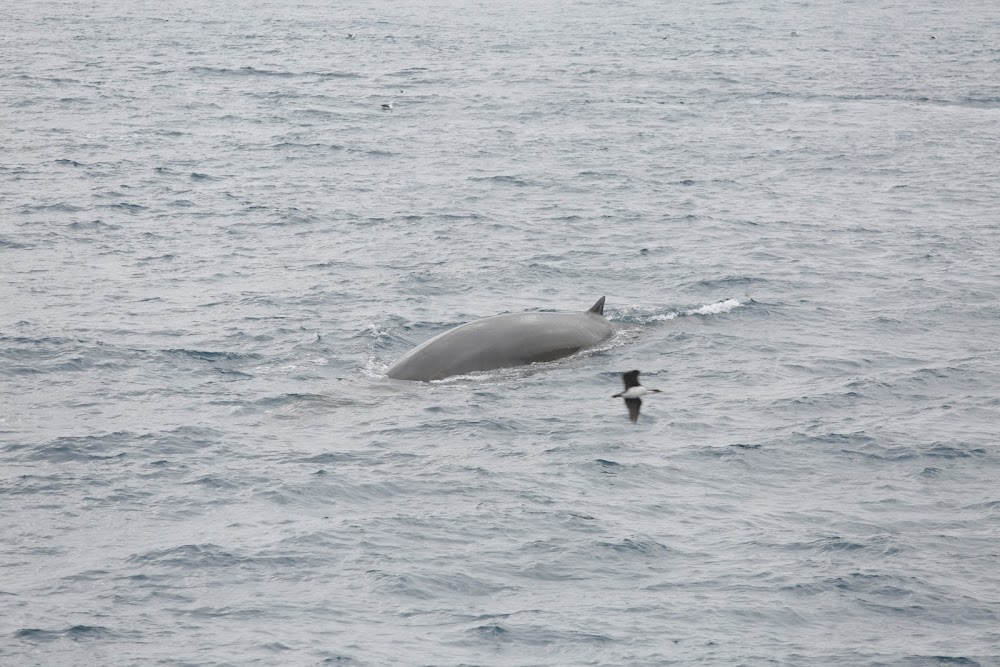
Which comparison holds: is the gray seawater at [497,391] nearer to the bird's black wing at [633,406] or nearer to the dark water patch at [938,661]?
the dark water patch at [938,661]

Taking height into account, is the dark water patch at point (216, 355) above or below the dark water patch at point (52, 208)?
below

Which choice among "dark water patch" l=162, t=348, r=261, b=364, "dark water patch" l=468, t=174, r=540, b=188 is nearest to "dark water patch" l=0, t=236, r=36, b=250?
"dark water patch" l=162, t=348, r=261, b=364

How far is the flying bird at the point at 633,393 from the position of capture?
19.0 metres

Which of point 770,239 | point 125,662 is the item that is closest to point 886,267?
point 770,239

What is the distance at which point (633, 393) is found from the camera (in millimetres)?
19484

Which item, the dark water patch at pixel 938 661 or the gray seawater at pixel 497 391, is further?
the gray seawater at pixel 497 391

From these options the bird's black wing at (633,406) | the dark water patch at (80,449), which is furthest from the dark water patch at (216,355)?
the bird's black wing at (633,406)

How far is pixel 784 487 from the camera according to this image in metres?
17.1

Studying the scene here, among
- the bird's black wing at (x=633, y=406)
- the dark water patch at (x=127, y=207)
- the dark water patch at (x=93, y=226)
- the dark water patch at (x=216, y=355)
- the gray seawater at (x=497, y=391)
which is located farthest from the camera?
the dark water patch at (x=127, y=207)

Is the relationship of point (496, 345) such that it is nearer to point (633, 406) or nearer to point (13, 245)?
point (633, 406)

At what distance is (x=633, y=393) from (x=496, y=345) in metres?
2.42

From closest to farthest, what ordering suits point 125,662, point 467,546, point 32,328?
point 125,662, point 467,546, point 32,328

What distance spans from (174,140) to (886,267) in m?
24.1

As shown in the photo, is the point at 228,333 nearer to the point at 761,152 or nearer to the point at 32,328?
the point at 32,328
